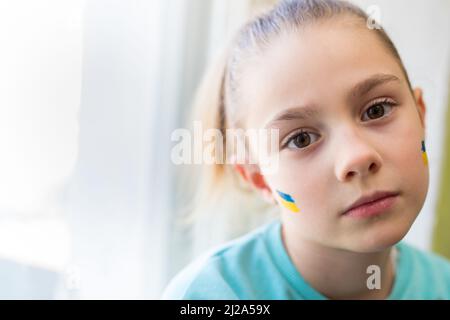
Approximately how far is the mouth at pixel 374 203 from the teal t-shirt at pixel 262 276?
0.19 metres

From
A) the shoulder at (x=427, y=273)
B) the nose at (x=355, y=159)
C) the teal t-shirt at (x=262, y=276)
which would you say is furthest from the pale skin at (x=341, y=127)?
the shoulder at (x=427, y=273)

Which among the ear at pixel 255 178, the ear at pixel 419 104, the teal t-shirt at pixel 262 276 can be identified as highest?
the ear at pixel 419 104

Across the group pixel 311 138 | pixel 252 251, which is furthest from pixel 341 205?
pixel 252 251

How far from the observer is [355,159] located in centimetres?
49

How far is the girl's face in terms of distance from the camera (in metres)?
0.51

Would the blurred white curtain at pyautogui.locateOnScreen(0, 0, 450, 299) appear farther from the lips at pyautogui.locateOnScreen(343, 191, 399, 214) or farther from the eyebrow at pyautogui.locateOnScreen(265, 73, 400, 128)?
the lips at pyautogui.locateOnScreen(343, 191, 399, 214)

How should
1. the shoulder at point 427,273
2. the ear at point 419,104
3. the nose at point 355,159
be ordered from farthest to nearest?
the shoulder at point 427,273
the ear at point 419,104
the nose at point 355,159

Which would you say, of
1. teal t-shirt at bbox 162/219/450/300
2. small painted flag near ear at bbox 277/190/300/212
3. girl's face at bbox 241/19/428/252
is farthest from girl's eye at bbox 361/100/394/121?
teal t-shirt at bbox 162/219/450/300

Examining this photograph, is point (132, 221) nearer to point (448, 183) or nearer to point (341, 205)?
point (341, 205)

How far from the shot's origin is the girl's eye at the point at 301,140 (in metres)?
0.54

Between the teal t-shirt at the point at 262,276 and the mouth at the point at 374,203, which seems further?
the teal t-shirt at the point at 262,276

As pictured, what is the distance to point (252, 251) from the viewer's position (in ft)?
2.33

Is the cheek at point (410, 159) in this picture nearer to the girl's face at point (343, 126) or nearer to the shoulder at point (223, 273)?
the girl's face at point (343, 126)

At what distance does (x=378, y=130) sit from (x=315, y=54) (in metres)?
0.11
